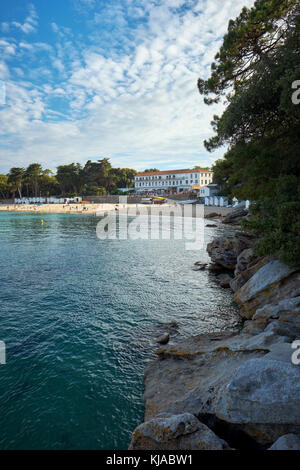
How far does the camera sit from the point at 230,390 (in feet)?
13.9

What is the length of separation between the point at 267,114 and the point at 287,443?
11.5 meters

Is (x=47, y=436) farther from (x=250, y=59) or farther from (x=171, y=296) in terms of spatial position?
(x=250, y=59)

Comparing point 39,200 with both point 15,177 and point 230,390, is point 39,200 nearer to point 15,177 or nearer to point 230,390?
point 15,177

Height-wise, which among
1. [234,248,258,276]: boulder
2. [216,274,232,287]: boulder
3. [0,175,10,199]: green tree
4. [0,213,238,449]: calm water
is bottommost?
[0,213,238,449]: calm water

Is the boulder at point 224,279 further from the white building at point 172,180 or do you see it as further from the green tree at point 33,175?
the green tree at point 33,175

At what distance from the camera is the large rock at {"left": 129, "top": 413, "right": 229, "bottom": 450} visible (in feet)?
12.4

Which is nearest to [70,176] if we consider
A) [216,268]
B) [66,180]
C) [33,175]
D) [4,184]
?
[66,180]

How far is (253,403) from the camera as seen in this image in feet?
13.0

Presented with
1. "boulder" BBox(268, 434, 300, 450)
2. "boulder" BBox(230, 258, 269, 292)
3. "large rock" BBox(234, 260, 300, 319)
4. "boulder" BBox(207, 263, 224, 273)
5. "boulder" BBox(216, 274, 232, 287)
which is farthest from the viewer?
"boulder" BBox(207, 263, 224, 273)

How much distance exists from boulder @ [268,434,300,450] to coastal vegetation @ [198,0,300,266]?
233 inches

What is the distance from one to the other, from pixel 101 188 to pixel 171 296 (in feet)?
315

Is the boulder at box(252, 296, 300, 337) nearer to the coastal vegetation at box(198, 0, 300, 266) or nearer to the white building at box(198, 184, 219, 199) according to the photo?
the coastal vegetation at box(198, 0, 300, 266)

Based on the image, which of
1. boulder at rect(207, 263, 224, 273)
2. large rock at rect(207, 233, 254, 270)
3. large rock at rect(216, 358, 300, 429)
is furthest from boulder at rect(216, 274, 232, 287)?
large rock at rect(216, 358, 300, 429)
